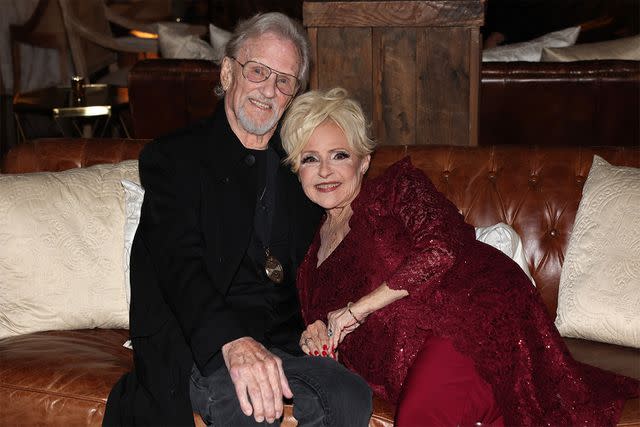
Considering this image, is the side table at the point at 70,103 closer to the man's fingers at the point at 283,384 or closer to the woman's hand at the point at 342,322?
the woman's hand at the point at 342,322

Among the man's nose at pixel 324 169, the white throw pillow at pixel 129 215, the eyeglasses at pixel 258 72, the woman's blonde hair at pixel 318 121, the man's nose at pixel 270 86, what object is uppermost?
the eyeglasses at pixel 258 72

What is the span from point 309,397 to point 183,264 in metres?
0.45

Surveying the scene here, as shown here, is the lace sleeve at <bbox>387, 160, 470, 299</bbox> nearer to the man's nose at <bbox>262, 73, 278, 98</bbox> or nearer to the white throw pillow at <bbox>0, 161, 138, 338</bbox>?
the man's nose at <bbox>262, 73, 278, 98</bbox>

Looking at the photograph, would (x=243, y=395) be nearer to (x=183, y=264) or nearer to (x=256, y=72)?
(x=183, y=264)

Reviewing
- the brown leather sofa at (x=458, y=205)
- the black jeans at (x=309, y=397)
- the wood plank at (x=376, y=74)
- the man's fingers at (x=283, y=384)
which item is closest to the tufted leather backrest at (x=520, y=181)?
the brown leather sofa at (x=458, y=205)

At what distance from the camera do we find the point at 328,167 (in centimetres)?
260

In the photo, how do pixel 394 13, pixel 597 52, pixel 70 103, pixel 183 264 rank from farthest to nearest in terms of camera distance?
pixel 70 103 < pixel 597 52 < pixel 394 13 < pixel 183 264

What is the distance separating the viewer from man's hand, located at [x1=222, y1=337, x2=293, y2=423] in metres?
2.07

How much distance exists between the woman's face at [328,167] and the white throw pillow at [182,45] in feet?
8.57

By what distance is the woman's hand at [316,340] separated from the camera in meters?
2.43

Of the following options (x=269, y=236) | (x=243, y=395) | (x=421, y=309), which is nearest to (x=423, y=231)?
(x=421, y=309)

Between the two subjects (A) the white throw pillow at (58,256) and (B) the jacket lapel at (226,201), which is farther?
(A) the white throw pillow at (58,256)

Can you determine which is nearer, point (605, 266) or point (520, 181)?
point (605, 266)

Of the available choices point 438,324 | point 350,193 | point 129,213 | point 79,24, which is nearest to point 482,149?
point 350,193
